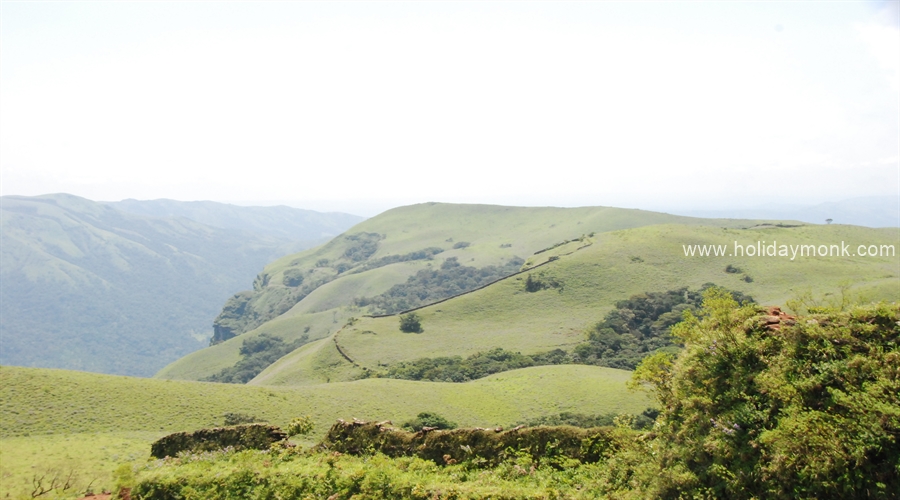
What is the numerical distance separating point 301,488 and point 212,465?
6.01 m

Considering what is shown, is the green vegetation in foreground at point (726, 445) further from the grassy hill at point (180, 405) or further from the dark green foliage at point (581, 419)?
the dark green foliage at point (581, 419)

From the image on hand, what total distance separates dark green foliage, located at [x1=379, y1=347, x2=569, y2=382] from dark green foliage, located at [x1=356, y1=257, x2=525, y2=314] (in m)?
92.9

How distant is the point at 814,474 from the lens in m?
11.7

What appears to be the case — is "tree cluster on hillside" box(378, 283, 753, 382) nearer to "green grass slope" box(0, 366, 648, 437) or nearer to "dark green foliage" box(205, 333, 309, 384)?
"green grass slope" box(0, 366, 648, 437)

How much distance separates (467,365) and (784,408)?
215 ft

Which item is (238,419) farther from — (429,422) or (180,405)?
(429,422)

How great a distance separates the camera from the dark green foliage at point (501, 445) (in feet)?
64.7

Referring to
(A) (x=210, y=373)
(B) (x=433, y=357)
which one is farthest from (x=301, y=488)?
(A) (x=210, y=373)

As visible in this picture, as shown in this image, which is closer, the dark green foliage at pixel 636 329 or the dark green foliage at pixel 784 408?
the dark green foliage at pixel 784 408

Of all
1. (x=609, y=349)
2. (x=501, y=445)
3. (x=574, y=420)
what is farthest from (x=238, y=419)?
(x=609, y=349)

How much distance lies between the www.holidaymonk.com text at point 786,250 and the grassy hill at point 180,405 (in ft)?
213

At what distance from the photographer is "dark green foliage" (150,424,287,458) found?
2489 centimetres

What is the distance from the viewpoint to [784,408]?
13.9m

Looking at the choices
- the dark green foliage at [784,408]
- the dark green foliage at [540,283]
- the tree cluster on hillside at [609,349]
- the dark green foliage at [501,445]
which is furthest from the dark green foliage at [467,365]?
the dark green foliage at [784,408]
